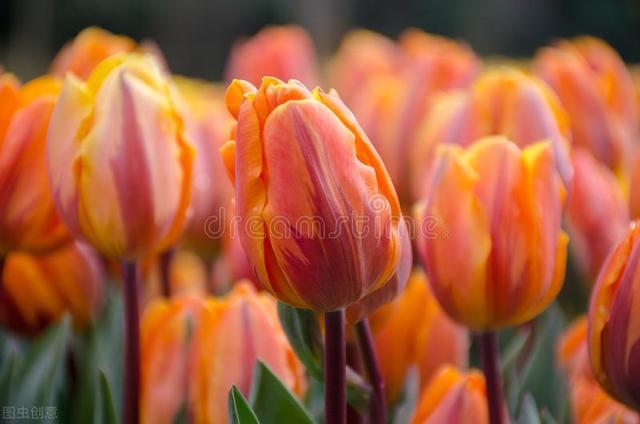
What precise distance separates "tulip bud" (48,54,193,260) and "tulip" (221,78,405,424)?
16cm

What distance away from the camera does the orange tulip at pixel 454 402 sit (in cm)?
66

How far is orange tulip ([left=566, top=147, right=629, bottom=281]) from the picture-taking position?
89cm

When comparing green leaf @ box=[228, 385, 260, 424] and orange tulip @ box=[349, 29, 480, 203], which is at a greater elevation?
orange tulip @ box=[349, 29, 480, 203]

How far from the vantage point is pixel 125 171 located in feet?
2.24

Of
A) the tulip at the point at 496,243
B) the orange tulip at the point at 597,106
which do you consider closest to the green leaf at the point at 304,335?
the tulip at the point at 496,243

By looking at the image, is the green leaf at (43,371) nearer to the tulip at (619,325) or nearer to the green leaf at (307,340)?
the green leaf at (307,340)

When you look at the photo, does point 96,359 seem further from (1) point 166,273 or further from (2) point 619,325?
(2) point 619,325

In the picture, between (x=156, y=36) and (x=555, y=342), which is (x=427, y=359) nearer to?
(x=555, y=342)

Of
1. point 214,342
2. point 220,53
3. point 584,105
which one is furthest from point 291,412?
point 220,53

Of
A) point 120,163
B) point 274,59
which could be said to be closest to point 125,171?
point 120,163

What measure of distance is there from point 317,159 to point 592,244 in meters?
0.45

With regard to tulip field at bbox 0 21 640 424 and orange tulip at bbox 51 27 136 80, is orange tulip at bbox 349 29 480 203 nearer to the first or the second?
tulip field at bbox 0 21 640 424

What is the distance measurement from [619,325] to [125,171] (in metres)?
0.34

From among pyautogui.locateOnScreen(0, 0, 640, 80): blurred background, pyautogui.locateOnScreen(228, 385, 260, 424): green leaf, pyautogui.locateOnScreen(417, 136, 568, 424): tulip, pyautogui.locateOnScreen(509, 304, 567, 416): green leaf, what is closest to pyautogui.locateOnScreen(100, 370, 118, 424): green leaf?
pyautogui.locateOnScreen(228, 385, 260, 424): green leaf
